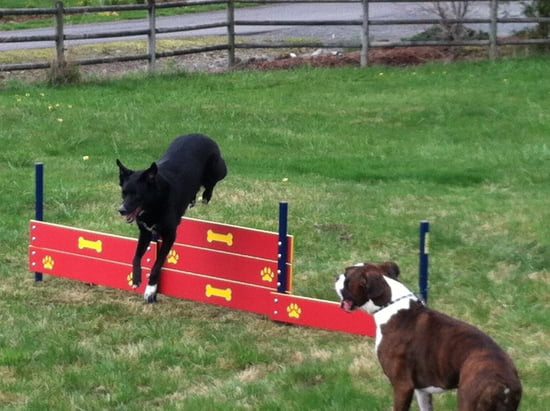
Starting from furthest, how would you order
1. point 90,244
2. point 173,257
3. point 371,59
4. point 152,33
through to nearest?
point 371,59 < point 152,33 < point 90,244 < point 173,257

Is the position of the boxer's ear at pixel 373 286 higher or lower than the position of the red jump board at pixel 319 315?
higher

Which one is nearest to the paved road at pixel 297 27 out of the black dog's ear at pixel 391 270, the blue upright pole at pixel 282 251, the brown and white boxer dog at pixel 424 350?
the blue upright pole at pixel 282 251

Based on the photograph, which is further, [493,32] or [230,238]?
[493,32]

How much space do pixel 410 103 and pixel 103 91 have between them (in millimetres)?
4882

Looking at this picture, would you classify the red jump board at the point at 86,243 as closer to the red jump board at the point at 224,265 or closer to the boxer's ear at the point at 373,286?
the red jump board at the point at 224,265

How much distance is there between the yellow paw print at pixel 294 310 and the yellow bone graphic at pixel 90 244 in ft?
6.08

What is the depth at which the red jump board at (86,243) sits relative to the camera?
9133mm

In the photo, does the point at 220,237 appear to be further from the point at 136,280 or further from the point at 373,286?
the point at 373,286

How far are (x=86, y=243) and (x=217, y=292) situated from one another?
1.33 metres

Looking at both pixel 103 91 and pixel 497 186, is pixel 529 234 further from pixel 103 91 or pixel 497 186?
pixel 103 91

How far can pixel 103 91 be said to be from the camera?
18.4 metres

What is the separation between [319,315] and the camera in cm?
806

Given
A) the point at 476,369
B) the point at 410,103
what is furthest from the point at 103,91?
the point at 476,369

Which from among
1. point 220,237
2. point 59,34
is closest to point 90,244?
point 220,237
